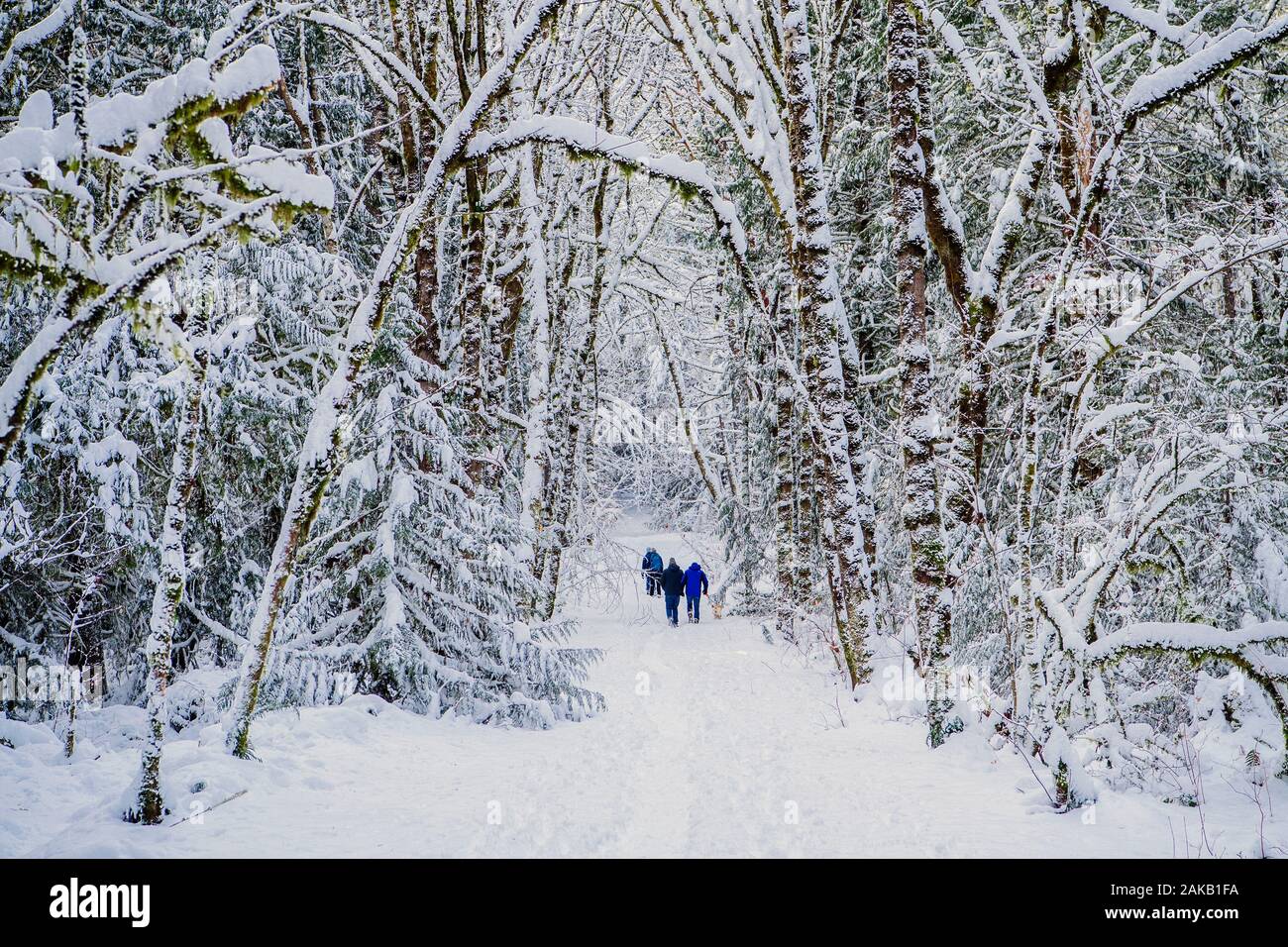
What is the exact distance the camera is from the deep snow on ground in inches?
160

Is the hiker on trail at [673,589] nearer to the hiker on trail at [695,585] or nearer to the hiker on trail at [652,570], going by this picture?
the hiker on trail at [695,585]

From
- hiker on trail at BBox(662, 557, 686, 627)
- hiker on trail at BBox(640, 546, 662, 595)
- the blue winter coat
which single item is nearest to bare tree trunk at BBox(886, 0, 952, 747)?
hiker on trail at BBox(662, 557, 686, 627)

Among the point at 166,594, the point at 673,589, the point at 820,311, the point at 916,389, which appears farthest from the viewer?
the point at 673,589

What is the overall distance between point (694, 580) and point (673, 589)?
80cm

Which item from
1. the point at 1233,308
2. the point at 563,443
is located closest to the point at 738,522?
the point at 563,443

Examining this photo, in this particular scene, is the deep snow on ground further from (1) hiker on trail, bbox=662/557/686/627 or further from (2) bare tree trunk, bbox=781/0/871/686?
(1) hiker on trail, bbox=662/557/686/627

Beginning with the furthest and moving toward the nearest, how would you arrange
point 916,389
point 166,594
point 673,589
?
point 673,589
point 916,389
point 166,594

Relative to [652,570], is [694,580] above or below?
below

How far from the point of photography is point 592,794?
534 centimetres

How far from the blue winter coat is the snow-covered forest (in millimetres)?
5647

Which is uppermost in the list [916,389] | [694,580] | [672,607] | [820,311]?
[820,311]

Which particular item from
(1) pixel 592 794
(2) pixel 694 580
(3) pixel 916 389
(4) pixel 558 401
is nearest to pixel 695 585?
(2) pixel 694 580

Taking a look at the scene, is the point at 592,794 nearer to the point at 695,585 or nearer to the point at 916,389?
the point at 916,389

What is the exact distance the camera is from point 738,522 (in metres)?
18.4
